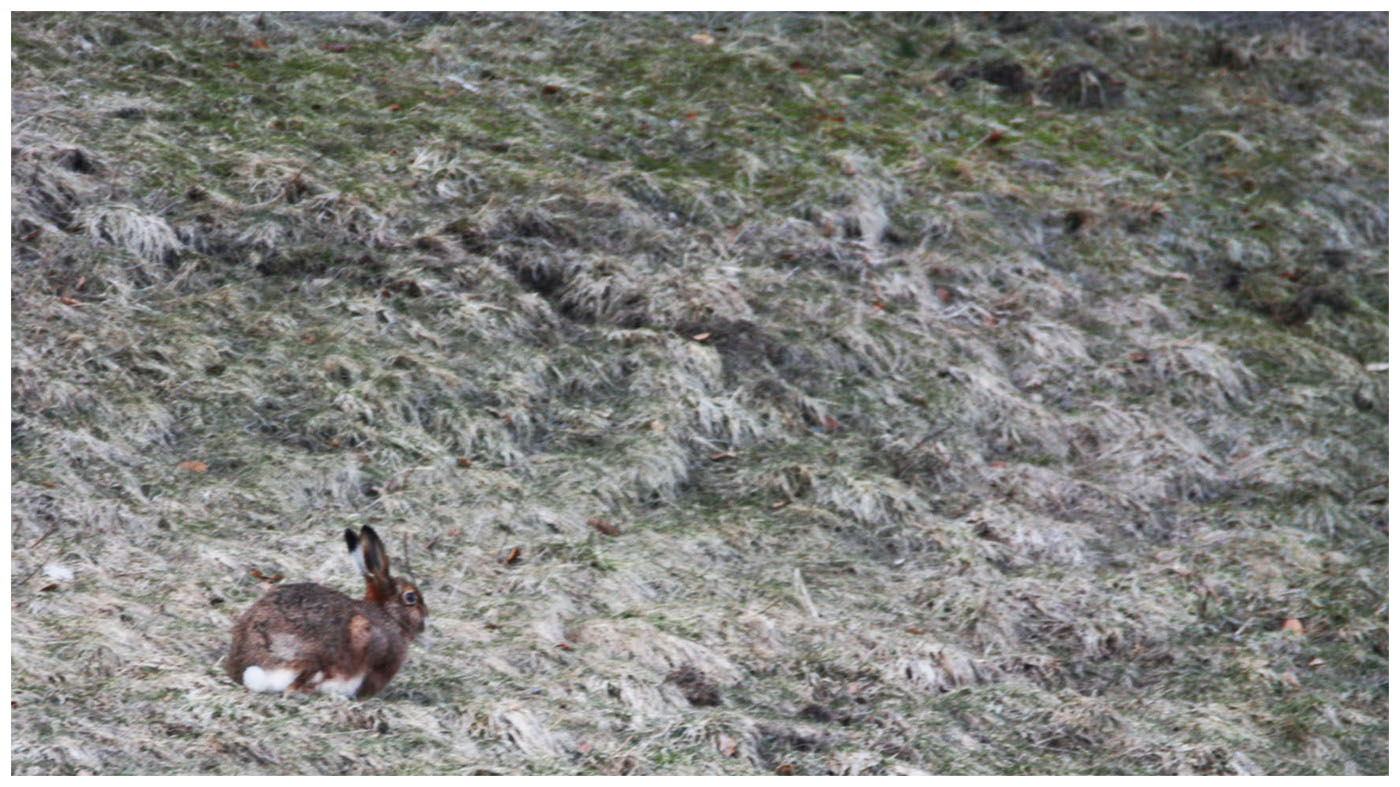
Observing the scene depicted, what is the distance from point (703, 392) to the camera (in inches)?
283

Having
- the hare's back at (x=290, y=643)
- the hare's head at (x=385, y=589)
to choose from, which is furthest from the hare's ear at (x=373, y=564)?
the hare's back at (x=290, y=643)

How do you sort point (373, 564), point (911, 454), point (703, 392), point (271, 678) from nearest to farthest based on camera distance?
point (271, 678) < point (373, 564) < point (911, 454) < point (703, 392)

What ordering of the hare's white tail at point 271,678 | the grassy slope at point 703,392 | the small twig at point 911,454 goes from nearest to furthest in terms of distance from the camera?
the hare's white tail at point 271,678
the grassy slope at point 703,392
the small twig at point 911,454

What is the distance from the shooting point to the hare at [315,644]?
4.77m

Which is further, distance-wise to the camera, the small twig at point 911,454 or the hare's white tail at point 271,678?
the small twig at point 911,454

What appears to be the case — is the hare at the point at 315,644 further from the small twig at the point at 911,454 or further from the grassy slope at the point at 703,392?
the small twig at the point at 911,454

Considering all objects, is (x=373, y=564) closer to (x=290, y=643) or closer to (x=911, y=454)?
(x=290, y=643)

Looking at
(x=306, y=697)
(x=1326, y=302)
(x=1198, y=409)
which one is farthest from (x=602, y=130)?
(x=306, y=697)

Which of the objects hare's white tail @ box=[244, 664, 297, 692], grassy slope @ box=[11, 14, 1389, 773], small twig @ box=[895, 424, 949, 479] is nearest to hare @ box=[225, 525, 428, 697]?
hare's white tail @ box=[244, 664, 297, 692]

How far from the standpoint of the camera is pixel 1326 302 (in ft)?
28.1

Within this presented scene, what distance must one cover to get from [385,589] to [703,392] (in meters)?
2.32

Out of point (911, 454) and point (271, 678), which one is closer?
point (271, 678)

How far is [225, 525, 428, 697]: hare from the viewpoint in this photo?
4.77 metres

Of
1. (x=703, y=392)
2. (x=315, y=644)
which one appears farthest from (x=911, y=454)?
(x=315, y=644)
